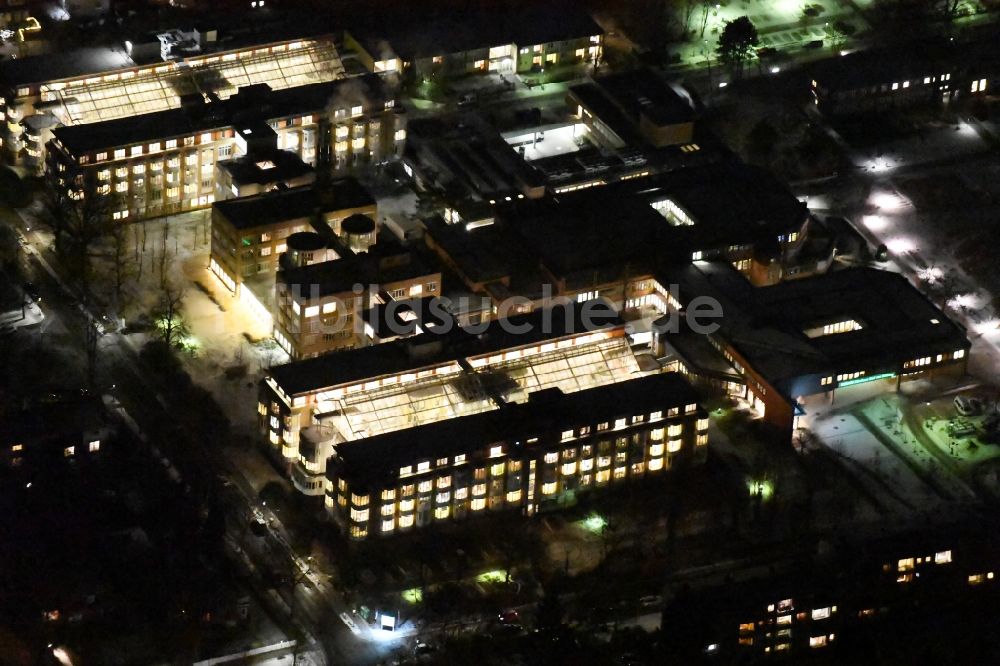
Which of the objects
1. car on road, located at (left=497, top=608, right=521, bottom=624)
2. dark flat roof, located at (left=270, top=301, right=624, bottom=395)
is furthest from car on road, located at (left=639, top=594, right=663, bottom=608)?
dark flat roof, located at (left=270, top=301, right=624, bottom=395)

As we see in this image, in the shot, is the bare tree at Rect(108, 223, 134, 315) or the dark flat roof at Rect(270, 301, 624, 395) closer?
the dark flat roof at Rect(270, 301, 624, 395)

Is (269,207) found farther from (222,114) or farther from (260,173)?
(222,114)

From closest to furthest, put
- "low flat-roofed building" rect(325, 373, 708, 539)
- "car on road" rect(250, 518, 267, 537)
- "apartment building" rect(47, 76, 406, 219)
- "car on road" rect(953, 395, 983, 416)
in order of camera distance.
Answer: "low flat-roofed building" rect(325, 373, 708, 539) → "car on road" rect(250, 518, 267, 537) → "car on road" rect(953, 395, 983, 416) → "apartment building" rect(47, 76, 406, 219)

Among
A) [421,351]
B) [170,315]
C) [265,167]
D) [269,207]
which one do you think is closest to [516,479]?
[421,351]

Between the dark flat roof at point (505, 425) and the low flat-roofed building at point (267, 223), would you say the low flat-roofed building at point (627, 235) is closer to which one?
the low flat-roofed building at point (267, 223)

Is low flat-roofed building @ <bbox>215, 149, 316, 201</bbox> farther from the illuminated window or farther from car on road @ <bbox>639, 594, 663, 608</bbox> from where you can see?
the illuminated window

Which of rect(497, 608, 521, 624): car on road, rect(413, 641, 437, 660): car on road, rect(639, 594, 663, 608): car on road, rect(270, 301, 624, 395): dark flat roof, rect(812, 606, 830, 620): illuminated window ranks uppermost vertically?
rect(270, 301, 624, 395): dark flat roof

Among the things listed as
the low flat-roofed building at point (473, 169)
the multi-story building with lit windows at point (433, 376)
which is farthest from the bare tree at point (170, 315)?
the low flat-roofed building at point (473, 169)
